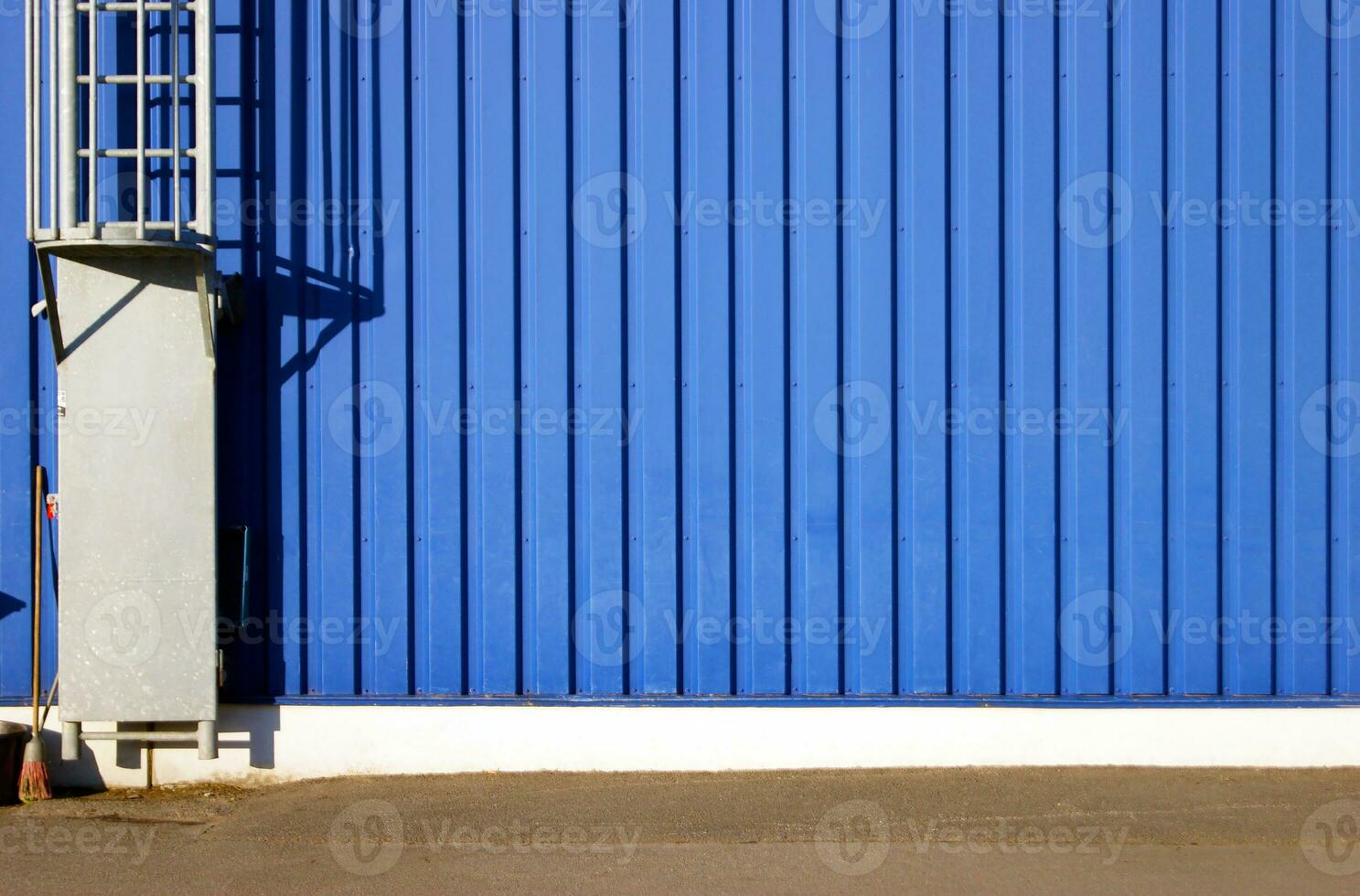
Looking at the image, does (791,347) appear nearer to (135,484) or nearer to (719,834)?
(719,834)

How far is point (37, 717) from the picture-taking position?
6.29m

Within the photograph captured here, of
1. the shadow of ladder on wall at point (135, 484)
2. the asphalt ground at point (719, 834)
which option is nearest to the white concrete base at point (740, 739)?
the asphalt ground at point (719, 834)

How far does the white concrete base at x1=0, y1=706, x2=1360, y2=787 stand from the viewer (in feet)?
21.5

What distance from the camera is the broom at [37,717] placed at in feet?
20.4

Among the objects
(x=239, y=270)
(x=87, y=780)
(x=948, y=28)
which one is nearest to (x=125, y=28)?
(x=239, y=270)

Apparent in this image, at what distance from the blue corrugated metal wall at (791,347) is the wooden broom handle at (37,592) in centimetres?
104

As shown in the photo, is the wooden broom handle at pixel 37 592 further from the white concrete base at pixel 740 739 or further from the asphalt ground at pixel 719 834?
the asphalt ground at pixel 719 834

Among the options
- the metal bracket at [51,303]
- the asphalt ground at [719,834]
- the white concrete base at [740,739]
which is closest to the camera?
the asphalt ground at [719,834]

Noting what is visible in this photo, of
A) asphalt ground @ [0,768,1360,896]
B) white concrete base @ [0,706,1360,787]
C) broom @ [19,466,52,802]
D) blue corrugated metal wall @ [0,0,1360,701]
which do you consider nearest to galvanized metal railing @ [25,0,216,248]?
blue corrugated metal wall @ [0,0,1360,701]

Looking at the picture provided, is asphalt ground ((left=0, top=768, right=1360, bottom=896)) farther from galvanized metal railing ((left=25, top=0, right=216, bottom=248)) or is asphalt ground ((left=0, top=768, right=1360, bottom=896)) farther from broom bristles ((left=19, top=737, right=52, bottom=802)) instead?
galvanized metal railing ((left=25, top=0, right=216, bottom=248))

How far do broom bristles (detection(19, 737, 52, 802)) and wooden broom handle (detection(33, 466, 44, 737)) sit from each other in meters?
0.09

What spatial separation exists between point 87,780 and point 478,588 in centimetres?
248

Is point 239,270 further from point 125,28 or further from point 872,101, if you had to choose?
→ point 872,101

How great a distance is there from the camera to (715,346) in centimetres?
658
